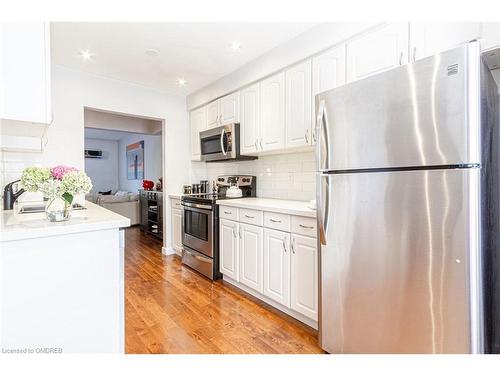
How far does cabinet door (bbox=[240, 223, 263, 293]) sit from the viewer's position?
2.40m

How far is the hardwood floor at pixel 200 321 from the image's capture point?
1.77 m

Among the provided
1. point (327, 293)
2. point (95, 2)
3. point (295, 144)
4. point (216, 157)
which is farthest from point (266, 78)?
point (327, 293)

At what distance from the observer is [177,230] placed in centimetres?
381

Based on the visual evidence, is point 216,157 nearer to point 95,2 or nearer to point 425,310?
point 95,2

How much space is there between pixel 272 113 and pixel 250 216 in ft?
3.48

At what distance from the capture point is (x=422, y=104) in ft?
3.99

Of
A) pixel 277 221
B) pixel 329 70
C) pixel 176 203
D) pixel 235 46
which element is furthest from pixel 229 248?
pixel 235 46

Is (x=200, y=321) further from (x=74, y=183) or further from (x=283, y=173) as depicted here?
(x=283, y=173)

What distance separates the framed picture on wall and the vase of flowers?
6.14 m

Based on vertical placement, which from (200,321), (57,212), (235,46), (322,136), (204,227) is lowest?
(200,321)

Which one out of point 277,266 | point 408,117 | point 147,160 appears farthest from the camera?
point 147,160

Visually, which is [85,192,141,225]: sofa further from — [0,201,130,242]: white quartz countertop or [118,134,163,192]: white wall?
[0,201,130,242]: white quartz countertop

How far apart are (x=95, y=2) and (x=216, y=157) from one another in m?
2.18

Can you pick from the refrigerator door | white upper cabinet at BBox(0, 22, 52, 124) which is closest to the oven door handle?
the refrigerator door
